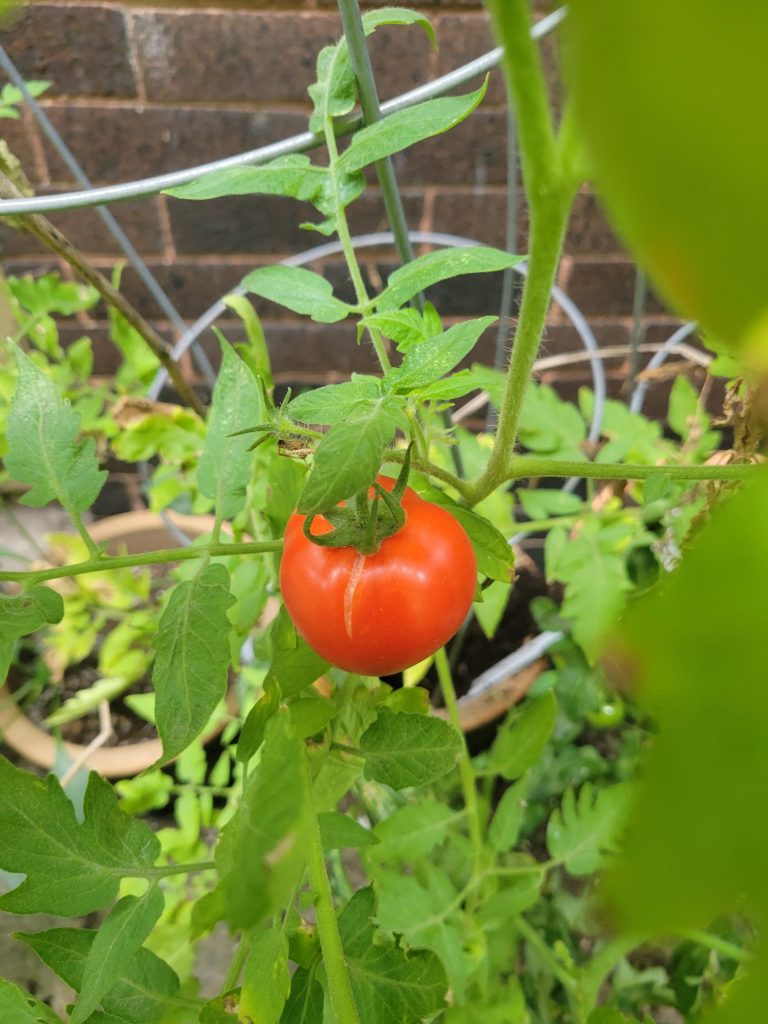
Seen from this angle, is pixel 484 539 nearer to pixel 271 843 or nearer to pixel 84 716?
pixel 271 843

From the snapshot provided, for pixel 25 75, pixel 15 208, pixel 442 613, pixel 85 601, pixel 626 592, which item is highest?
pixel 25 75

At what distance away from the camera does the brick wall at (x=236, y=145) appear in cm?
89

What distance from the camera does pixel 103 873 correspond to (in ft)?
1.13

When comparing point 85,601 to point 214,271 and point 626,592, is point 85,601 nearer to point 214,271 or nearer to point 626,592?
point 214,271

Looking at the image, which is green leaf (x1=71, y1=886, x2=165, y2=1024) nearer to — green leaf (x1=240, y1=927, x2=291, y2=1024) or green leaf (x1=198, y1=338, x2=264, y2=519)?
green leaf (x1=240, y1=927, x2=291, y2=1024)

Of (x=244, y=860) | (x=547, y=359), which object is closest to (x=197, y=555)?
(x=244, y=860)

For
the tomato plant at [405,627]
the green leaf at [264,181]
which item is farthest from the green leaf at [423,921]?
the green leaf at [264,181]

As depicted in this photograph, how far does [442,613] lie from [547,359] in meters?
0.84

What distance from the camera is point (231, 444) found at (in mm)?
396

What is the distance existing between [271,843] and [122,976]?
29cm

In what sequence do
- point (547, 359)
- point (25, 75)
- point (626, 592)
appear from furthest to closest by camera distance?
point (547, 359)
point (25, 75)
point (626, 592)

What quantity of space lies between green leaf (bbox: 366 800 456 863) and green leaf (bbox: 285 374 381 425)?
329 mm

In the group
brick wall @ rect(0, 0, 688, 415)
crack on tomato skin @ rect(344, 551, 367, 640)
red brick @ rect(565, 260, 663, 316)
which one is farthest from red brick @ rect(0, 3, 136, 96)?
crack on tomato skin @ rect(344, 551, 367, 640)

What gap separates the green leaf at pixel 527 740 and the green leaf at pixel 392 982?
0.72ft
